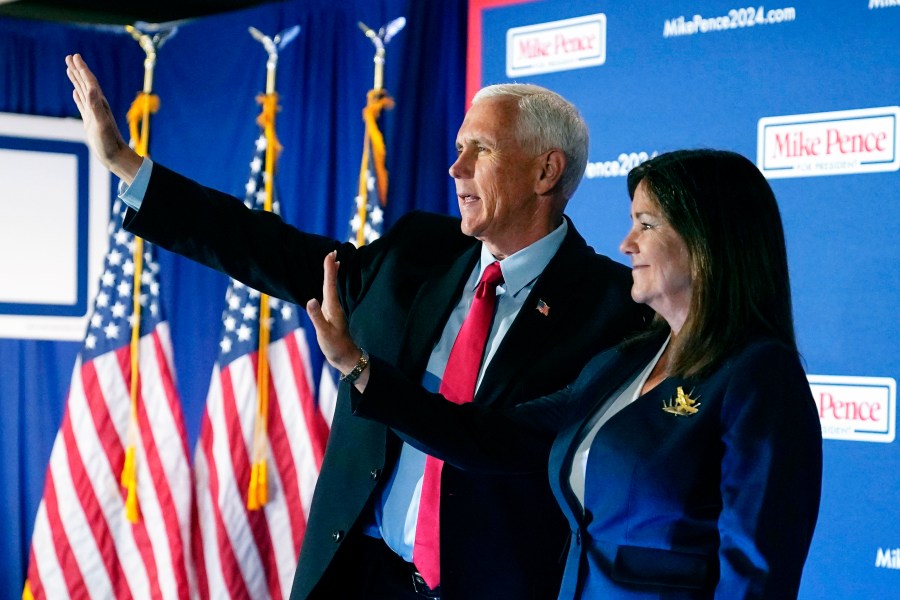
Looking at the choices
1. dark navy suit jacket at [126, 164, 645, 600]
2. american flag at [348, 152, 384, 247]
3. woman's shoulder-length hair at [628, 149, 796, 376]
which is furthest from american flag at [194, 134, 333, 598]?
woman's shoulder-length hair at [628, 149, 796, 376]

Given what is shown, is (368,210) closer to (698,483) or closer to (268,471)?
(268,471)

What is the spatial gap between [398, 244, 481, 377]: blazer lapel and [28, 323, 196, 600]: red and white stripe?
2.56m

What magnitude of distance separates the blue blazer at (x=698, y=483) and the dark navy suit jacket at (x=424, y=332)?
11.6 inches

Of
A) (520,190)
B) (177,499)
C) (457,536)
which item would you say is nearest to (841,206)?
(520,190)

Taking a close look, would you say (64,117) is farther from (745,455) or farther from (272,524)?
(745,455)

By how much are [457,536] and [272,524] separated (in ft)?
A: 7.92

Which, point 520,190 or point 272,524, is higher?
point 520,190

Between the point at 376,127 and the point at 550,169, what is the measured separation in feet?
5.52

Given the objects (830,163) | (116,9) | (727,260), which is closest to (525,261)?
(727,260)

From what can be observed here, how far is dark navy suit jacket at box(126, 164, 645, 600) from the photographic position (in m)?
2.04

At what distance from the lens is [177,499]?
4.48 meters

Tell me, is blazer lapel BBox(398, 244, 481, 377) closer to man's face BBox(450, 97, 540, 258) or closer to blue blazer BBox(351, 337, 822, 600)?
man's face BBox(450, 97, 540, 258)

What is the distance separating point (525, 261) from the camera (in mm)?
2219

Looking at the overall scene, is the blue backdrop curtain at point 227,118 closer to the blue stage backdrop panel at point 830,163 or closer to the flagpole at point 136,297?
the flagpole at point 136,297
